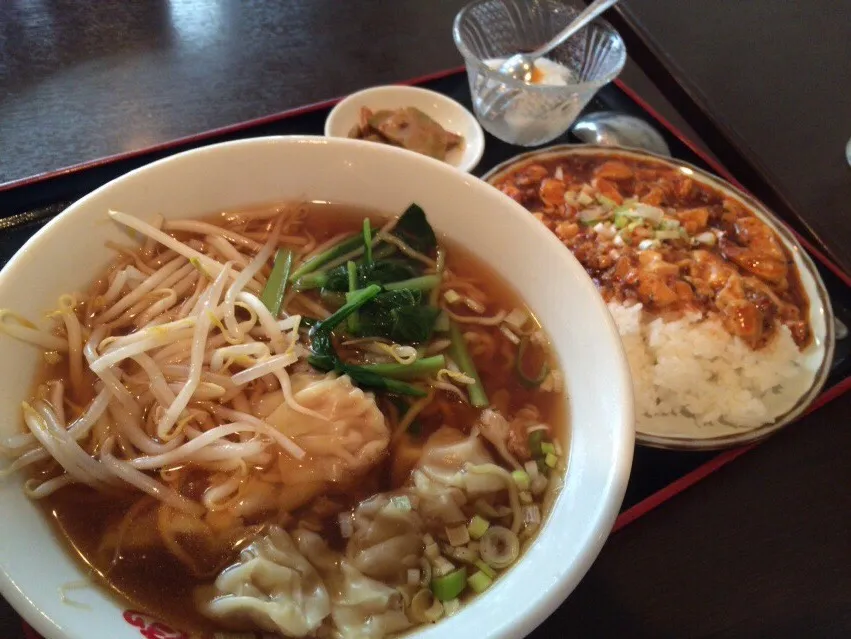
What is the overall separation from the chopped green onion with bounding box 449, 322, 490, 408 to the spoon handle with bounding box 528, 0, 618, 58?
Result: 1.59 meters

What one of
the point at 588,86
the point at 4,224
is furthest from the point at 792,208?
the point at 4,224

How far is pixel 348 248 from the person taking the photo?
1605 millimetres

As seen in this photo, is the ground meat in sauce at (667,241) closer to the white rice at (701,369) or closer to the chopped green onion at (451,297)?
the white rice at (701,369)

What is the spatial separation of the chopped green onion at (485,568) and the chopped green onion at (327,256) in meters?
0.81

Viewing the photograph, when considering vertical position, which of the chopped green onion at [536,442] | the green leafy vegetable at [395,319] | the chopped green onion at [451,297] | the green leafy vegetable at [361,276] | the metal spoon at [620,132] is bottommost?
the chopped green onion at [536,442]

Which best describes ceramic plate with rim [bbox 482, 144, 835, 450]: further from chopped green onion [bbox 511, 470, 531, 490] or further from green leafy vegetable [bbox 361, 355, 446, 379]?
green leafy vegetable [bbox 361, 355, 446, 379]

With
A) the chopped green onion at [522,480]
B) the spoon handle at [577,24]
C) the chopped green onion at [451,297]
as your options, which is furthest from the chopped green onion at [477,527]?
the spoon handle at [577,24]

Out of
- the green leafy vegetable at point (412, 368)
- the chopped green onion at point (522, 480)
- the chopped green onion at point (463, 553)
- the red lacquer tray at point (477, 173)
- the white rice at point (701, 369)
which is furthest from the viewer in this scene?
the white rice at point (701, 369)

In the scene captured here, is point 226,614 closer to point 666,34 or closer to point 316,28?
point 316,28

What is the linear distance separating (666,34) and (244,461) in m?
3.04

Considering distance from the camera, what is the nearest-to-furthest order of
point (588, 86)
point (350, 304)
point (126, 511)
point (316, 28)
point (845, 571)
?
point (126, 511)
point (350, 304)
point (845, 571)
point (588, 86)
point (316, 28)

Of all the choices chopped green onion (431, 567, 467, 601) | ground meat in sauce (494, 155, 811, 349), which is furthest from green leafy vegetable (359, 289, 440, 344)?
ground meat in sauce (494, 155, 811, 349)

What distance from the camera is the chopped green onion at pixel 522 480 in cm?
131

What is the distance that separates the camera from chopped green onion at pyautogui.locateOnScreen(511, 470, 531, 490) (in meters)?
1.31
